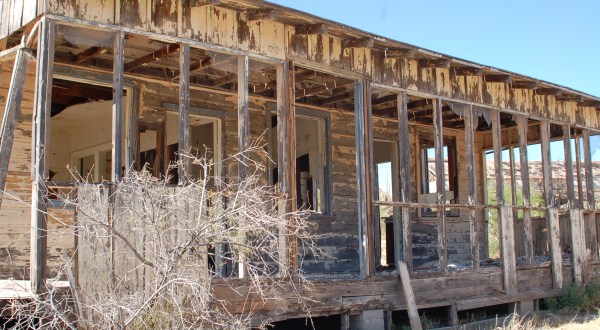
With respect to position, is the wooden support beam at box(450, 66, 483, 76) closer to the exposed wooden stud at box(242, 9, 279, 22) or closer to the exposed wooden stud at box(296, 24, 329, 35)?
the exposed wooden stud at box(296, 24, 329, 35)

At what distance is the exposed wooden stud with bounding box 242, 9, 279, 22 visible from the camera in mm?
8070

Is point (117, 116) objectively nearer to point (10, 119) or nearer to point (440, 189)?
point (10, 119)

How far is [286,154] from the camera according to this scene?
841cm

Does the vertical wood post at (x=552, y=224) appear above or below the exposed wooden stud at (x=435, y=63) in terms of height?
below

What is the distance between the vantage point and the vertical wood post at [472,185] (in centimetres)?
1067

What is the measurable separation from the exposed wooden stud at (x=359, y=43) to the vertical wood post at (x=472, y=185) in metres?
2.75

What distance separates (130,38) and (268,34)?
1678mm

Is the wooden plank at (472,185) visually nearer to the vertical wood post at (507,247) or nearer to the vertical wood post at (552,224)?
the vertical wood post at (507,247)

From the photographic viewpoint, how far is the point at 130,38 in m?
8.44

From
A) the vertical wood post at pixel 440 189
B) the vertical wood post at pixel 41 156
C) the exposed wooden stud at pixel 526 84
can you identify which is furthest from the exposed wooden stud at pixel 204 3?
the exposed wooden stud at pixel 526 84

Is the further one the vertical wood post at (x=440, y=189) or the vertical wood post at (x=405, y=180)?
the vertical wood post at (x=440, y=189)

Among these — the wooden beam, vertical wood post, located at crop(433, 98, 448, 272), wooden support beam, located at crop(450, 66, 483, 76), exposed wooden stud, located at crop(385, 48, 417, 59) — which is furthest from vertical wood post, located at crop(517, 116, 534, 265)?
exposed wooden stud, located at crop(385, 48, 417, 59)

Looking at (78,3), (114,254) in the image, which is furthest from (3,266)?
(78,3)

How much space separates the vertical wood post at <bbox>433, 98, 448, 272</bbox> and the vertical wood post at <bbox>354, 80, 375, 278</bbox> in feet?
4.50
